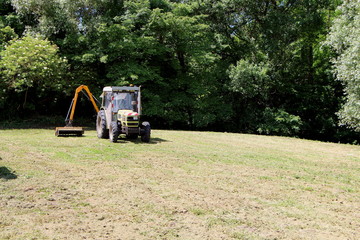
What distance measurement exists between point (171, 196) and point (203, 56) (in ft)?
57.1

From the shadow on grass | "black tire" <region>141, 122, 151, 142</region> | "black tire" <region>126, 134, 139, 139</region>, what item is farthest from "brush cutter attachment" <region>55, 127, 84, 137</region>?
the shadow on grass

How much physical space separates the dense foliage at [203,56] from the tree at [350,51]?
88 centimetres

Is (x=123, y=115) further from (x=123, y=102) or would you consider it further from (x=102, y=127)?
(x=102, y=127)

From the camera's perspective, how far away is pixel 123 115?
41.5 ft

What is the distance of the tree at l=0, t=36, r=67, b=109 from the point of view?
17.7 meters

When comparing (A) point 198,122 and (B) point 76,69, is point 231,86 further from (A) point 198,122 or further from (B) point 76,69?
(B) point 76,69

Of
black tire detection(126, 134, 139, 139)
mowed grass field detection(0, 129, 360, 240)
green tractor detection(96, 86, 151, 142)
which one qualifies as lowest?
mowed grass field detection(0, 129, 360, 240)

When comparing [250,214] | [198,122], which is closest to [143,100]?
[198,122]

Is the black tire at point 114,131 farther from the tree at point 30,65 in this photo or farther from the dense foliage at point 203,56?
the dense foliage at point 203,56

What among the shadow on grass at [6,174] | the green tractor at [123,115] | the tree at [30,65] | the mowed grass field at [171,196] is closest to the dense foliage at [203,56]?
the tree at [30,65]

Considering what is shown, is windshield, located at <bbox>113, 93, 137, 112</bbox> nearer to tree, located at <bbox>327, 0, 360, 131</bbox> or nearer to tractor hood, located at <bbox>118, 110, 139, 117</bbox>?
tractor hood, located at <bbox>118, 110, 139, 117</bbox>

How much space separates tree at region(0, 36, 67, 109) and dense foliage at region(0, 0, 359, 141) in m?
0.26

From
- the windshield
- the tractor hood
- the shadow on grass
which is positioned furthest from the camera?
the windshield

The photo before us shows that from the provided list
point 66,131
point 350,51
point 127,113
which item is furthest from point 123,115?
point 350,51
